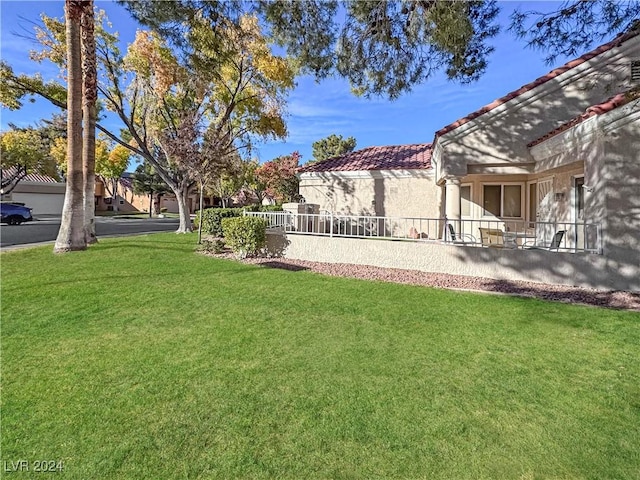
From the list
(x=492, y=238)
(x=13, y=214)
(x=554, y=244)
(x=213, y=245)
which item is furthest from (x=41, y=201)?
(x=554, y=244)

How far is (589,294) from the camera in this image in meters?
8.77

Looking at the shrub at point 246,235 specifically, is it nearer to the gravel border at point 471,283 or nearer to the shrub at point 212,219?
the gravel border at point 471,283

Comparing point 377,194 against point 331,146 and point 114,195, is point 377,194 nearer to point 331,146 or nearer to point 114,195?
point 331,146

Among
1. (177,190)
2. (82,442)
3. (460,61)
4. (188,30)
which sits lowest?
(82,442)

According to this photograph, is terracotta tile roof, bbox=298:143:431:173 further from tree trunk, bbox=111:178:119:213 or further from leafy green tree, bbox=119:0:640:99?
tree trunk, bbox=111:178:119:213

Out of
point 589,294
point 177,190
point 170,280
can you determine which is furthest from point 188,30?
point 177,190

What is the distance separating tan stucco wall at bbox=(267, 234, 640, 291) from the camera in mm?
9203

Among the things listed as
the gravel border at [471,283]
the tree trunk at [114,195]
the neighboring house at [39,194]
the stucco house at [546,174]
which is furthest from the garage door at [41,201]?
the gravel border at [471,283]

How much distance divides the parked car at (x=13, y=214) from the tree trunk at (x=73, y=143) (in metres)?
20.7

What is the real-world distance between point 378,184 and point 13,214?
1149 inches

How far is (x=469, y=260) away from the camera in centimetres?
1088

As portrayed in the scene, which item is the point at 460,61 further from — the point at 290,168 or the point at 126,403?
the point at 290,168

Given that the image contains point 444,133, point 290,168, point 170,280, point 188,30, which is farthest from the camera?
point 290,168

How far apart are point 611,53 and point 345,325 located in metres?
12.5
